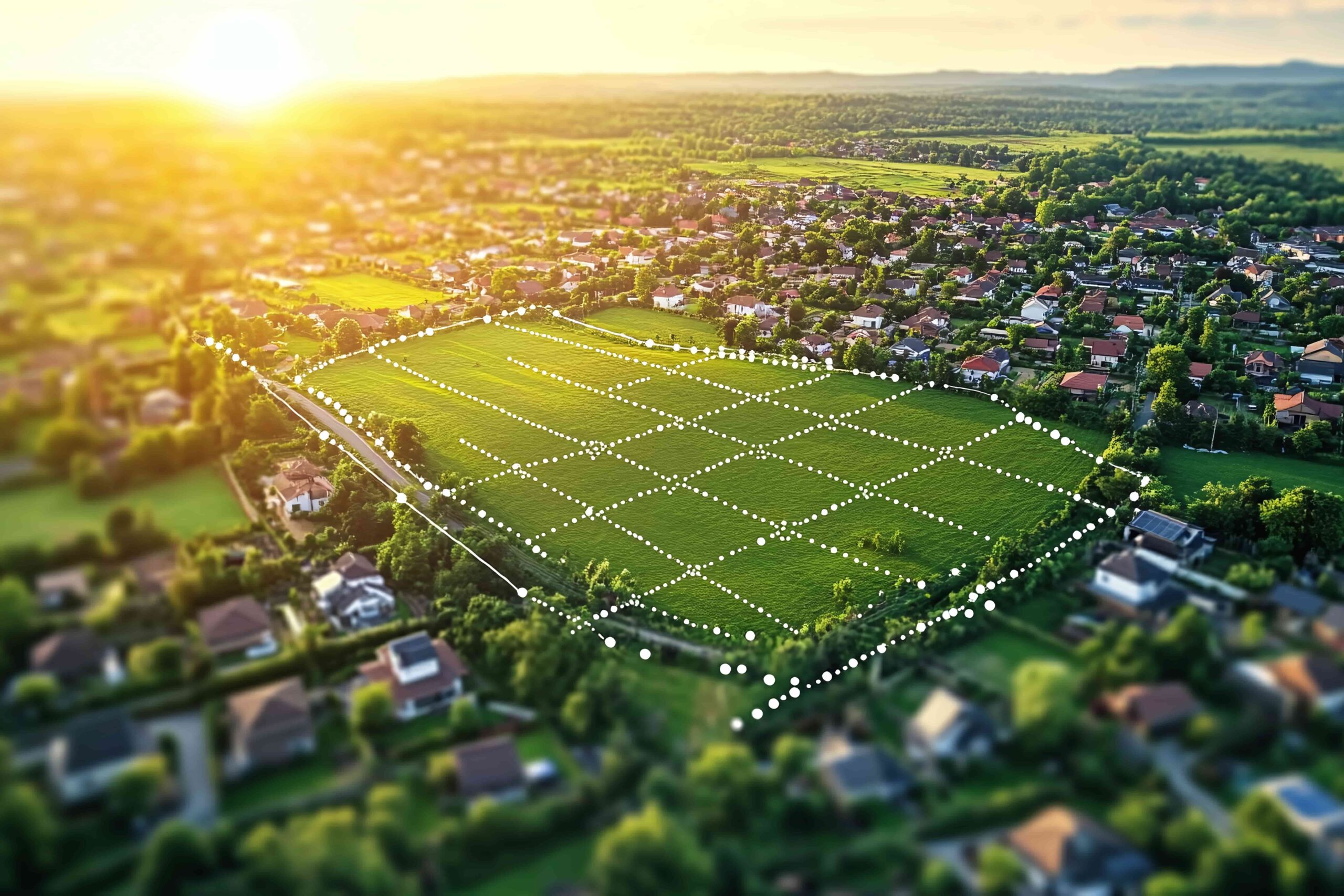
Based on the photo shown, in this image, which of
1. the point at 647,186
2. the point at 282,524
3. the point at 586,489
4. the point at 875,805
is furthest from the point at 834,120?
the point at 875,805

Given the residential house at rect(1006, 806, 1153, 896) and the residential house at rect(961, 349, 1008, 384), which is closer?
the residential house at rect(1006, 806, 1153, 896)

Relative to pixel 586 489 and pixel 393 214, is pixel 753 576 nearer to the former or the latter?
pixel 586 489

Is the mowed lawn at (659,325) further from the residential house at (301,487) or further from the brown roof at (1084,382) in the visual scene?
the residential house at (301,487)

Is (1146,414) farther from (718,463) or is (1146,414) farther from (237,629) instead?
(237,629)

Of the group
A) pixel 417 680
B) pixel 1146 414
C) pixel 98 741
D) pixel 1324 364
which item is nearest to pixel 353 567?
pixel 417 680

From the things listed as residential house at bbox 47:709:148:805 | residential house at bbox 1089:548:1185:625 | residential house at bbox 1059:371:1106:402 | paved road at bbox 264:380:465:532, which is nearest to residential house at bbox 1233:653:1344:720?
residential house at bbox 1089:548:1185:625
